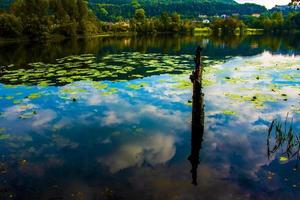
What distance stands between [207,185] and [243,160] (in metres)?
2.61

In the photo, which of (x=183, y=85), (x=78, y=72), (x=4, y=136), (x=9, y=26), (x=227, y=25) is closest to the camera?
(x=4, y=136)

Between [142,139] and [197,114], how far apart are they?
113 inches

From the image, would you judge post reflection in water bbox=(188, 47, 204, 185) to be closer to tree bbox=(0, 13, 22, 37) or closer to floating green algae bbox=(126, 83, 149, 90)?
floating green algae bbox=(126, 83, 149, 90)

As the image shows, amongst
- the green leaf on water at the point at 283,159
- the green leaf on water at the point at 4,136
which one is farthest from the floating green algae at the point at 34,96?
the green leaf on water at the point at 283,159

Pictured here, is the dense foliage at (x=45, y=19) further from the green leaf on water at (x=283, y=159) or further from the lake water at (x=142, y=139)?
the green leaf on water at (x=283, y=159)

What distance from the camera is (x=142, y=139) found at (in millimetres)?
14867

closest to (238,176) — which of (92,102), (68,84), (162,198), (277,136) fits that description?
(162,198)

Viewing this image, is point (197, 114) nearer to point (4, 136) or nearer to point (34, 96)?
point (4, 136)

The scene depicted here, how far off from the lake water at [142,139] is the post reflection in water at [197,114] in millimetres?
278


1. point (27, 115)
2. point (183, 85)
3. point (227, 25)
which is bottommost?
point (27, 115)

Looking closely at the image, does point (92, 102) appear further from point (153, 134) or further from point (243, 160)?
point (243, 160)

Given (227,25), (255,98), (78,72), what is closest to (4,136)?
(255,98)

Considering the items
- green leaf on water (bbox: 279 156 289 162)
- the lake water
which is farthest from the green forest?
green leaf on water (bbox: 279 156 289 162)

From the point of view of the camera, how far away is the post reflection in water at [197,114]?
13.3 metres
